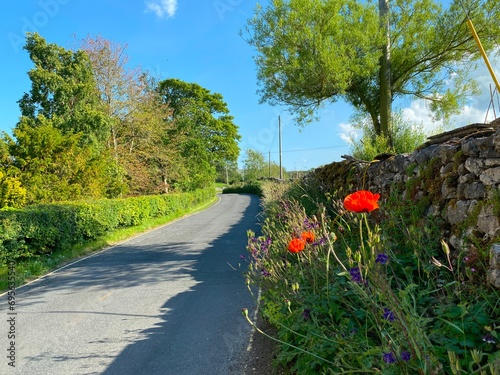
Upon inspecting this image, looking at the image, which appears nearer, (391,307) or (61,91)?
(391,307)

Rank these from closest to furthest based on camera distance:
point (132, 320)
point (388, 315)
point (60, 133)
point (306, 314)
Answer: point (388, 315) → point (306, 314) → point (132, 320) → point (60, 133)

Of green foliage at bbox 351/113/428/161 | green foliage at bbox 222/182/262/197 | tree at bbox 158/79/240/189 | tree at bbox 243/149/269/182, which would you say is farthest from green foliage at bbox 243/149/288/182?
green foliage at bbox 351/113/428/161

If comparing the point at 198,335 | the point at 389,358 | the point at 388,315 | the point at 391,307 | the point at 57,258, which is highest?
the point at 391,307

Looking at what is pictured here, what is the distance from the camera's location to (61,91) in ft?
50.1

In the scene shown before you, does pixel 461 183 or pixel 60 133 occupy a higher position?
pixel 60 133

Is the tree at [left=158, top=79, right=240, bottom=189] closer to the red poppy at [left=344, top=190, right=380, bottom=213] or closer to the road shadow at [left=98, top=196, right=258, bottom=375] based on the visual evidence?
the road shadow at [left=98, top=196, right=258, bottom=375]

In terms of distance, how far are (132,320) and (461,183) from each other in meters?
4.26

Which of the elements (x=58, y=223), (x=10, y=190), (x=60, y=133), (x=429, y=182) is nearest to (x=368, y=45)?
(x=429, y=182)

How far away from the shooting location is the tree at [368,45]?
259 inches

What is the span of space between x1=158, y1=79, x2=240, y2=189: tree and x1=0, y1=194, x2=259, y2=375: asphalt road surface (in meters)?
19.2

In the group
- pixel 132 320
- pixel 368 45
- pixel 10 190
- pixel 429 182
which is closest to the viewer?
pixel 429 182

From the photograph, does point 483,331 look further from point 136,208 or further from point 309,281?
point 136,208

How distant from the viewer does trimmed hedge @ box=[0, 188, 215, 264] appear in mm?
7246

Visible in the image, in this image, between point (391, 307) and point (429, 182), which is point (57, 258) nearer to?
point (429, 182)
